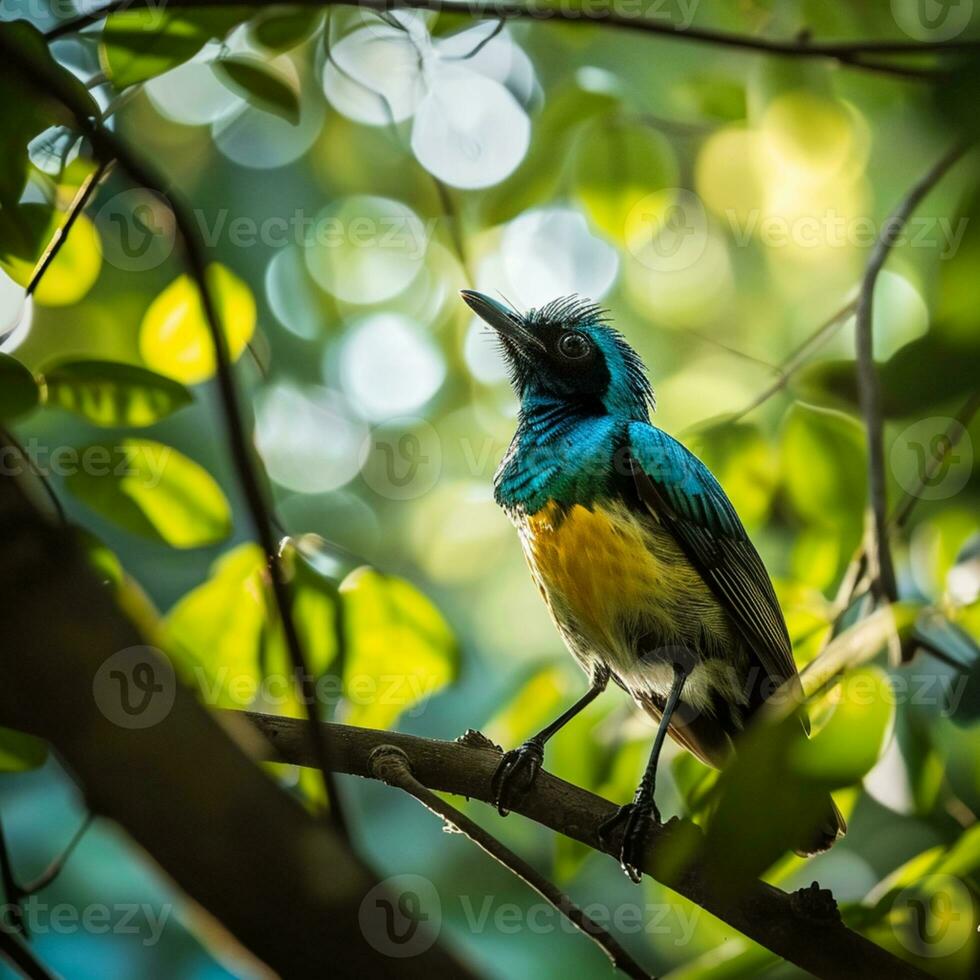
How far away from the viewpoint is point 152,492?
94.6 inches

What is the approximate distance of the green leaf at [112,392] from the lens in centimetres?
215

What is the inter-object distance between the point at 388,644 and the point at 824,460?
121 centimetres

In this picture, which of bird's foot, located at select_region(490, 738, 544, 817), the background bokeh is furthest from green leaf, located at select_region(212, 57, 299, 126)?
bird's foot, located at select_region(490, 738, 544, 817)

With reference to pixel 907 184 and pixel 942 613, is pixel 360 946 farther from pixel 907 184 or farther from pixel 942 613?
pixel 907 184

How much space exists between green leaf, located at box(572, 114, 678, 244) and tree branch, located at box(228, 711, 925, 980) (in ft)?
5.32

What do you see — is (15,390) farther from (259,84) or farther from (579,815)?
(579,815)

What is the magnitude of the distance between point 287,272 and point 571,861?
185 inches

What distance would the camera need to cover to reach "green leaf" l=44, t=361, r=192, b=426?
2.15 m

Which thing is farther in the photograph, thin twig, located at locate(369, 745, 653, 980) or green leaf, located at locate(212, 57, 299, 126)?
green leaf, located at locate(212, 57, 299, 126)

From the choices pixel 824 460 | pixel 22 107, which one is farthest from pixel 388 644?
pixel 22 107

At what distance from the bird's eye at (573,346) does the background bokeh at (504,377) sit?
39cm

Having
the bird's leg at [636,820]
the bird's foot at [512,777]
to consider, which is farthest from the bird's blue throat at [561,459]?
the bird's foot at [512,777]

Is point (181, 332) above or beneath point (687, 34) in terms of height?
beneath

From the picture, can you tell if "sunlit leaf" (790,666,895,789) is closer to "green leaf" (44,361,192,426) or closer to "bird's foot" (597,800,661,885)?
"bird's foot" (597,800,661,885)
